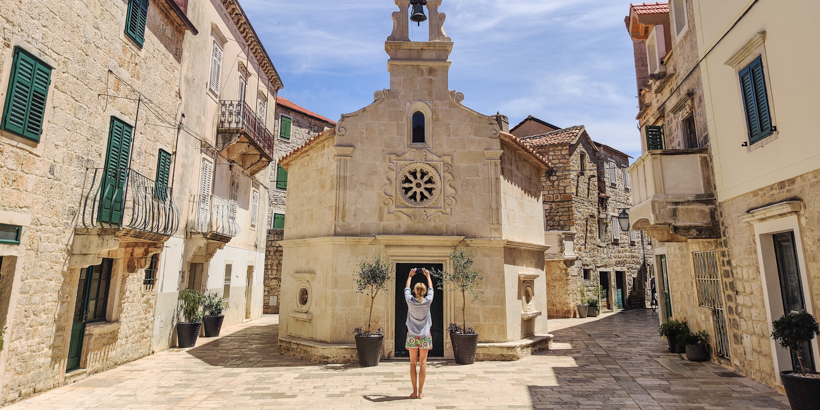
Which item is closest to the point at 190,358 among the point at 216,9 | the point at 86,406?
the point at 86,406

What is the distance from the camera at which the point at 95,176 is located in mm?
8859

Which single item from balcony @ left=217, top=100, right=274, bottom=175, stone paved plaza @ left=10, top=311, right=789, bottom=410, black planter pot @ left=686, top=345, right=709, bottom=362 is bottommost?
stone paved plaza @ left=10, top=311, right=789, bottom=410

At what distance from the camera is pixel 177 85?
41.1 ft

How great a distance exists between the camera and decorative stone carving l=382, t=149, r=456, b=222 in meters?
11.5

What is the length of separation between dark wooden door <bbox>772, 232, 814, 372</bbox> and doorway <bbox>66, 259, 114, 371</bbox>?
1344cm

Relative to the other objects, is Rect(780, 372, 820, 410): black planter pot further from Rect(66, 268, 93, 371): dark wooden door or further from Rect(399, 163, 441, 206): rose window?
Rect(66, 268, 93, 371): dark wooden door

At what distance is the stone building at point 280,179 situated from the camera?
24016mm

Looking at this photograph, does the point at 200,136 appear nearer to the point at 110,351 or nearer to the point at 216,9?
the point at 216,9

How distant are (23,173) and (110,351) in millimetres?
4840

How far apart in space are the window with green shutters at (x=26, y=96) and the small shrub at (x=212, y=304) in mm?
8608

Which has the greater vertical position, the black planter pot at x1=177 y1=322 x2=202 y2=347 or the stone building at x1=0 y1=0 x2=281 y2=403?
the stone building at x1=0 y1=0 x2=281 y2=403

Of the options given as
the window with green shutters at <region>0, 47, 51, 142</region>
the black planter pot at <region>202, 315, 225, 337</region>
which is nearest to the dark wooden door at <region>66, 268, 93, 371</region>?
the window with green shutters at <region>0, 47, 51, 142</region>

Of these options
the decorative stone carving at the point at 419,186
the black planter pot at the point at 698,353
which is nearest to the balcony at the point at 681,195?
the black planter pot at the point at 698,353

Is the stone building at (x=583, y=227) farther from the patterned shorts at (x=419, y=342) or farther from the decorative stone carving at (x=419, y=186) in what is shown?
the patterned shorts at (x=419, y=342)
